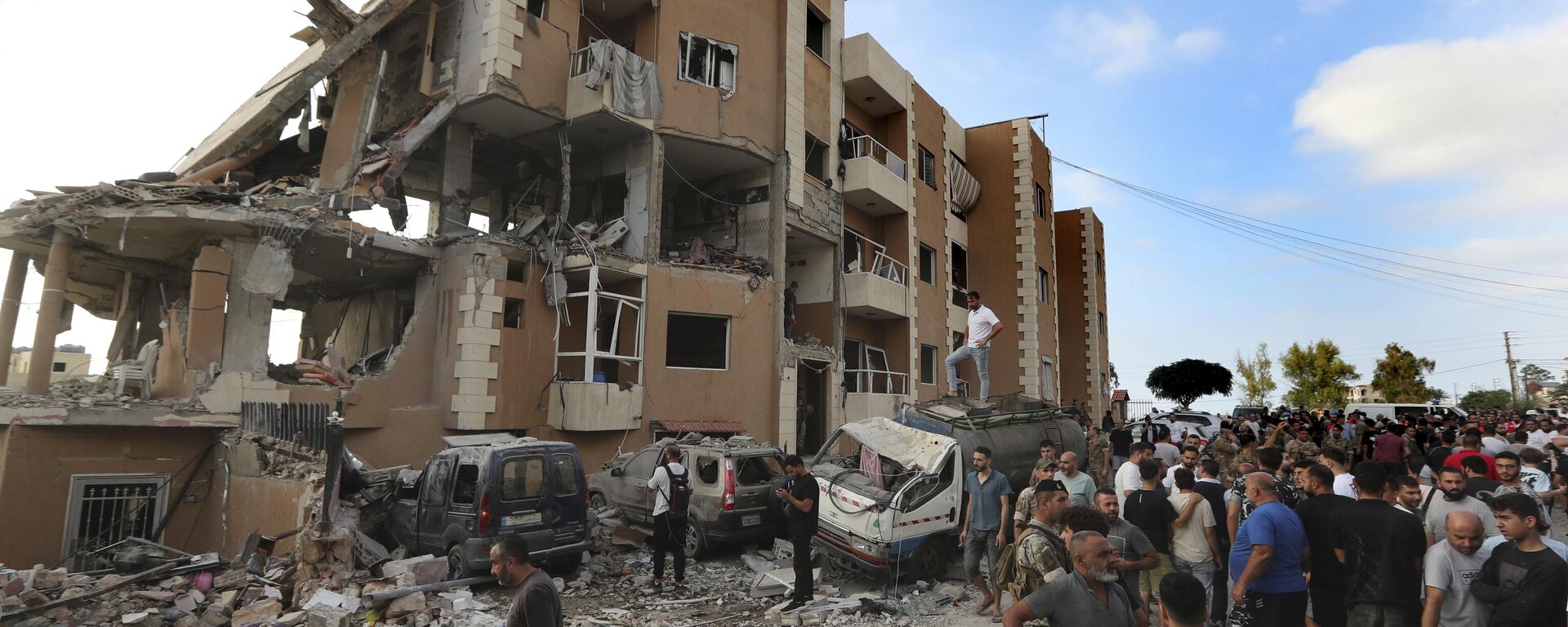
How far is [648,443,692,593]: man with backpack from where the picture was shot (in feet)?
31.7

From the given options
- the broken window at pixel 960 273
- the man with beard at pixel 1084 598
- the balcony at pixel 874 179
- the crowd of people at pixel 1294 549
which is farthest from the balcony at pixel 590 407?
the broken window at pixel 960 273

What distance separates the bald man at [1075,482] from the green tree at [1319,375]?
5659 cm

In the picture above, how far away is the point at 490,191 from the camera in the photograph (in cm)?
1992

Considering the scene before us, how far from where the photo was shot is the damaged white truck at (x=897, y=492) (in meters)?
9.15

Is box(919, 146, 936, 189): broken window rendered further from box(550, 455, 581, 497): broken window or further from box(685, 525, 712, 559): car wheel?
box(550, 455, 581, 497): broken window

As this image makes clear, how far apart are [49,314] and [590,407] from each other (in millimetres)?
9474

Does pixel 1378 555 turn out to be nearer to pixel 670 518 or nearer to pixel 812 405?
pixel 670 518

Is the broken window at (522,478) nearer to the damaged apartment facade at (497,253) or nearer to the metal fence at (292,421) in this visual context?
the metal fence at (292,421)

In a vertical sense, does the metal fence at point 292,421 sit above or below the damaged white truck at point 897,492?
above

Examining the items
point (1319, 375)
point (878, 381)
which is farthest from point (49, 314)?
point (1319, 375)

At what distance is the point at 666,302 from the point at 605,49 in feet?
17.2

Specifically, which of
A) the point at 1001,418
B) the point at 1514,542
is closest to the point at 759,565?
the point at 1001,418

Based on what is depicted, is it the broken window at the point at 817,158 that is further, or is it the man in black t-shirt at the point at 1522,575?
the broken window at the point at 817,158

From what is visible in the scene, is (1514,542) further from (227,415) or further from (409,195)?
(409,195)
